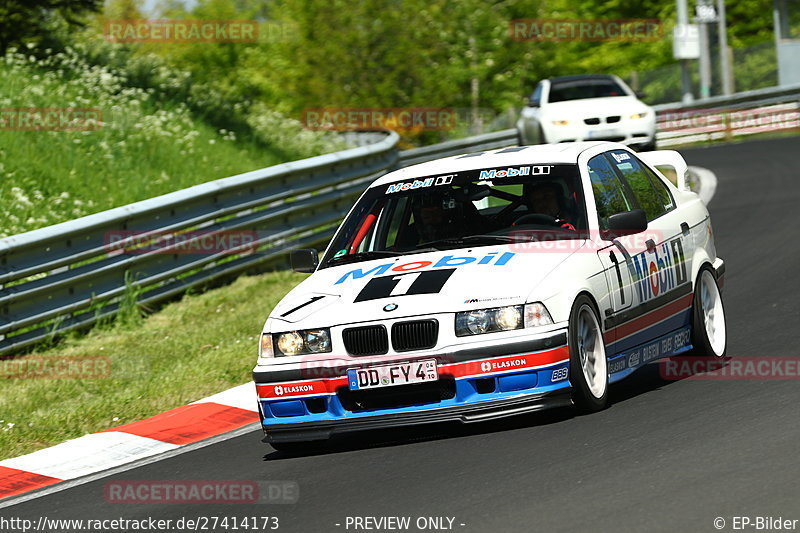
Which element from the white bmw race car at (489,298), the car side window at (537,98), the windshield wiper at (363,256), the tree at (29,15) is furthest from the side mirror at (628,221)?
the car side window at (537,98)

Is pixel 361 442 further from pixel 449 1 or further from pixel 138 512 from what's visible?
pixel 449 1

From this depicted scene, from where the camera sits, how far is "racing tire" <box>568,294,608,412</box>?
7.05m

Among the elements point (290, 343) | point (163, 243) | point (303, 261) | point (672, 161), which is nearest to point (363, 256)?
point (303, 261)

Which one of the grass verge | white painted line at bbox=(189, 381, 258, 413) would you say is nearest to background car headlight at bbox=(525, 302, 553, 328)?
white painted line at bbox=(189, 381, 258, 413)

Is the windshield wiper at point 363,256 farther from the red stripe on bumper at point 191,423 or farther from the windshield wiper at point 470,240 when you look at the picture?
the red stripe on bumper at point 191,423

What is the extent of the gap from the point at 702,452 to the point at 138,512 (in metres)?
2.76

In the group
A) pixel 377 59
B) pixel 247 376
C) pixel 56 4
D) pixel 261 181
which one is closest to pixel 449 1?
pixel 377 59

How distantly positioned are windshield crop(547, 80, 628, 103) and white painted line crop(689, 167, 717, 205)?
1.96 meters

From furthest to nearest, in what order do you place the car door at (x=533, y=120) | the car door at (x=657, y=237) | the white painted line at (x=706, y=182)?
the car door at (x=533, y=120), the white painted line at (x=706, y=182), the car door at (x=657, y=237)

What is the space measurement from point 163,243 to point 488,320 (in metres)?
6.38

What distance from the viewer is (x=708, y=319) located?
353 inches

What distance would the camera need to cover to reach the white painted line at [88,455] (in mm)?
7863

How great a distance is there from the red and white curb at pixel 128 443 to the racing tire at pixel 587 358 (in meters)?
2.46

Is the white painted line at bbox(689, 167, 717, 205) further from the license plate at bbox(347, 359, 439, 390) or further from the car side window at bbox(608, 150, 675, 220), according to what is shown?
the license plate at bbox(347, 359, 439, 390)
